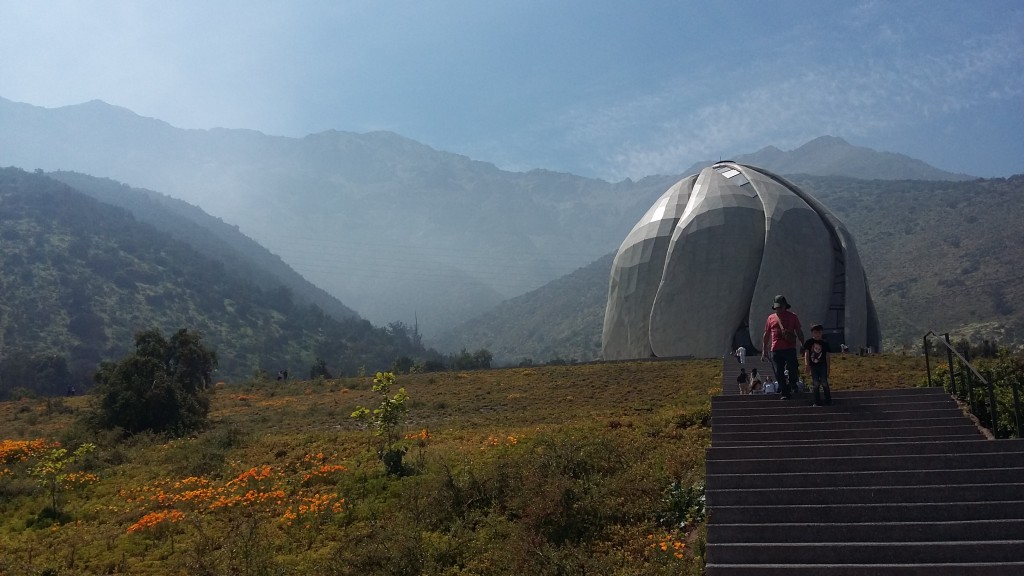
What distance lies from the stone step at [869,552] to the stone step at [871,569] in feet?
0.46

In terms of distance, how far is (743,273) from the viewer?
30.7 metres

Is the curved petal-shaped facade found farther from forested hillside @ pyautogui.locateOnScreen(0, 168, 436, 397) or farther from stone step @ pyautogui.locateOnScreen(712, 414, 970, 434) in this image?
forested hillside @ pyautogui.locateOnScreen(0, 168, 436, 397)

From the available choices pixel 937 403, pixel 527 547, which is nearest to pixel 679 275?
pixel 937 403

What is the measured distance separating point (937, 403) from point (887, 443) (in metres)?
2.59

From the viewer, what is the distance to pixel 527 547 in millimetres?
7742

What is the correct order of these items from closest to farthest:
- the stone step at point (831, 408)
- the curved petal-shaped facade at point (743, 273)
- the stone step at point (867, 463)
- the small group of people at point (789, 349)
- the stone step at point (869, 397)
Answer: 1. the stone step at point (867, 463)
2. the stone step at point (831, 408)
3. the small group of people at point (789, 349)
4. the stone step at point (869, 397)
5. the curved petal-shaped facade at point (743, 273)

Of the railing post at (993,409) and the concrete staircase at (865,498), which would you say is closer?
the concrete staircase at (865,498)

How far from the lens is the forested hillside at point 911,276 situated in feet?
204

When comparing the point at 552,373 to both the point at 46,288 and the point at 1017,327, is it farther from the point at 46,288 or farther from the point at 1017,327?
the point at 46,288

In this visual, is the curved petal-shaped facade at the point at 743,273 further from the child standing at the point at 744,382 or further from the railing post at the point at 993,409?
the railing post at the point at 993,409

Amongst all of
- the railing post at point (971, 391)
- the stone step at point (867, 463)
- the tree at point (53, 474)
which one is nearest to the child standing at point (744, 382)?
the railing post at point (971, 391)

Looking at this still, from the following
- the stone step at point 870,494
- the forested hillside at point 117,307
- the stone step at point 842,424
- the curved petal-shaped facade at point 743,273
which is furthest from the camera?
the forested hillside at point 117,307

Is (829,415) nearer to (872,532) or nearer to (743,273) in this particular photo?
(872,532)

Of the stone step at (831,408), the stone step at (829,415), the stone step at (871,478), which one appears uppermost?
the stone step at (831,408)
